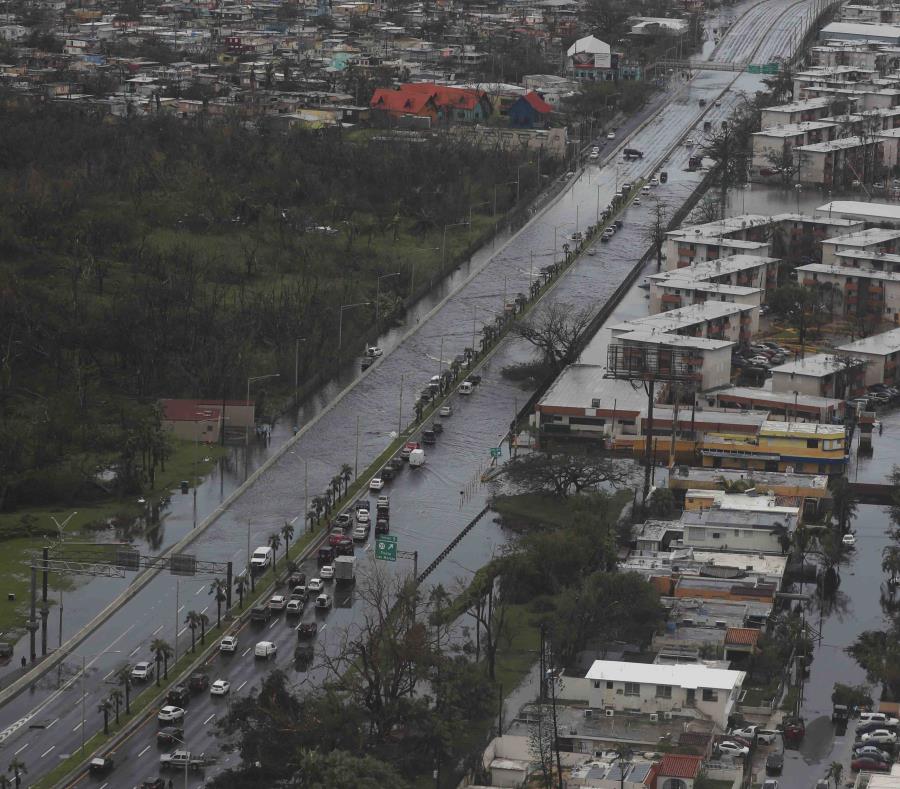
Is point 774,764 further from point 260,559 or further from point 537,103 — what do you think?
point 537,103

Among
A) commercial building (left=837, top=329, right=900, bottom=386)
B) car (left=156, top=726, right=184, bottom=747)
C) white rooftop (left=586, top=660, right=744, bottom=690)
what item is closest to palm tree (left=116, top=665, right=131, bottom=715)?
car (left=156, top=726, right=184, bottom=747)

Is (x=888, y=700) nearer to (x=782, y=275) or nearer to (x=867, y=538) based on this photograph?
(x=867, y=538)

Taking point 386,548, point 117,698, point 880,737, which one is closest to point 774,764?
point 880,737

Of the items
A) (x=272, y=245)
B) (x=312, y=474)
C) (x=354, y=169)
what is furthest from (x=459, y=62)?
(x=312, y=474)

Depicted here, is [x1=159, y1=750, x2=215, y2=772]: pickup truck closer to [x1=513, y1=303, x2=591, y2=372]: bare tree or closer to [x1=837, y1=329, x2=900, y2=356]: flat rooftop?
[x1=513, y1=303, x2=591, y2=372]: bare tree

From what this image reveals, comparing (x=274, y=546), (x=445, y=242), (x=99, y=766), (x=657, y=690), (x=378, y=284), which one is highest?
(x=657, y=690)

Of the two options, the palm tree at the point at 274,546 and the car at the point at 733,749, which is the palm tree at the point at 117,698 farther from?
the car at the point at 733,749
